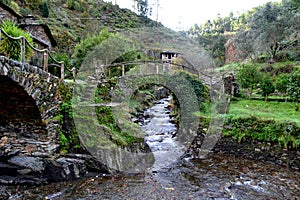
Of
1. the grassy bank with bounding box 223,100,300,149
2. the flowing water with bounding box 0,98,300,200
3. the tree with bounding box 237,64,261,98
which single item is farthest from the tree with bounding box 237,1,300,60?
the flowing water with bounding box 0,98,300,200

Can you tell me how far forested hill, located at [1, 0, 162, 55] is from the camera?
95.2ft

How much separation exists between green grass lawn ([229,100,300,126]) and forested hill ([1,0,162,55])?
1777 centimetres

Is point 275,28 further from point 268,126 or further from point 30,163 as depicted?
point 30,163

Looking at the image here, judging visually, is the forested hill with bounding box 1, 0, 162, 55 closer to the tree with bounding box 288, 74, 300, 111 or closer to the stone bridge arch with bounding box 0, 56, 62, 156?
the stone bridge arch with bounding box 0, 56, 62, 156

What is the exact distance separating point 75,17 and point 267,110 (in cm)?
3393

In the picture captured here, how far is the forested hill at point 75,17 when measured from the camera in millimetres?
29016

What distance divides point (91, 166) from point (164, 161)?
3.34 metres

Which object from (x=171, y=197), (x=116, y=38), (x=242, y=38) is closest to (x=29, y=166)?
(x=171, y=197)

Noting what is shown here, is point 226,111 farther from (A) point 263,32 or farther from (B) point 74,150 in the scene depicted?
(A) point 263,32

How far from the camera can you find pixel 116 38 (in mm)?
17406

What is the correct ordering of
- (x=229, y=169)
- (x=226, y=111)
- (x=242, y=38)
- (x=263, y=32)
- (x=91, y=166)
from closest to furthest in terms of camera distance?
1. (x=91, y=166)
2. (x=229, y=169)
3. (x=226, y=111)
4. (x=263, y=32)
5. (x=242, y=38)

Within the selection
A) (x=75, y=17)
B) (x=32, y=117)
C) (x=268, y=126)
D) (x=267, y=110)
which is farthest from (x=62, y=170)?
(x=75, y=17)

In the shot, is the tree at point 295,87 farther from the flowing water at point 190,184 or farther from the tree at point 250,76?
the flowing water at point 190,184

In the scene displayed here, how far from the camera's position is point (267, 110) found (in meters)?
13.1
